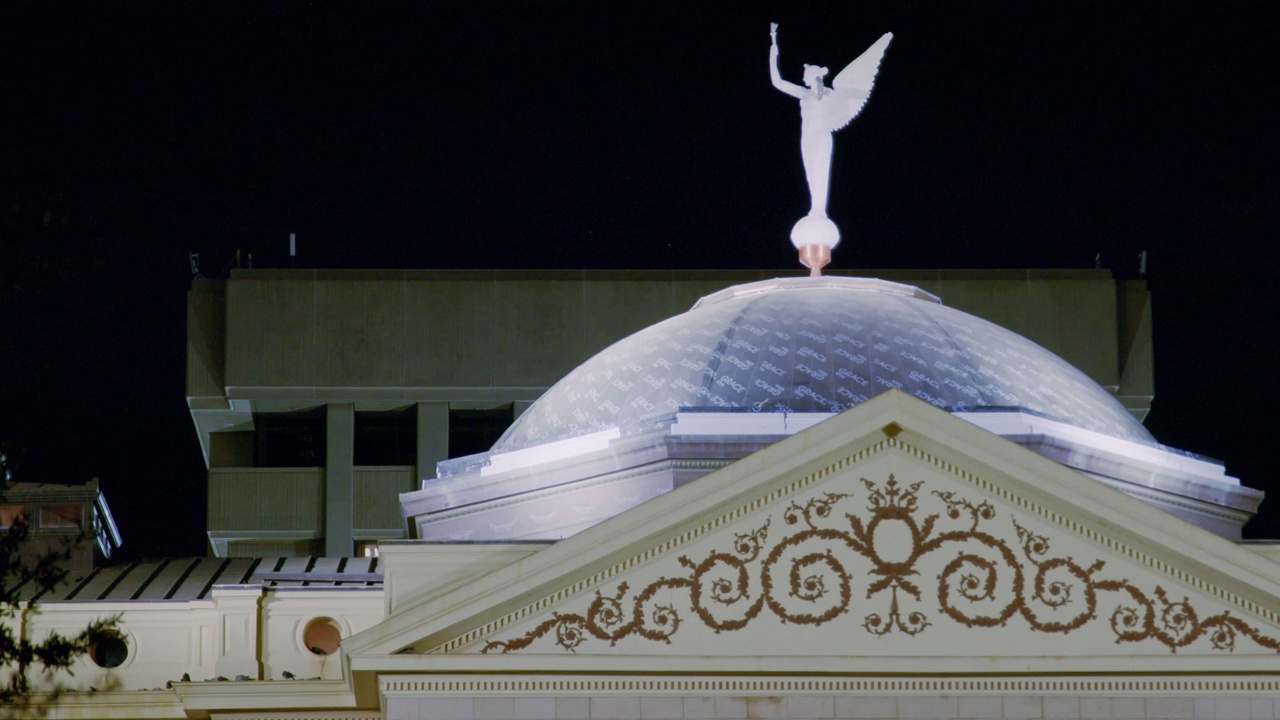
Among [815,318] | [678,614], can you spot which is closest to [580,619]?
[678,614]

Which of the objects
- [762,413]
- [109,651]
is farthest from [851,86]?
[109,651]

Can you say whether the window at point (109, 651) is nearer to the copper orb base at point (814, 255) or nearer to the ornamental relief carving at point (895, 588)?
the ornamental relief carving at point (895, 588)

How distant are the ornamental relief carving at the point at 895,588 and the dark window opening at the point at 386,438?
3151 centimetres

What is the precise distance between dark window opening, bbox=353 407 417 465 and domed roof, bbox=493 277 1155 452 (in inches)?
801

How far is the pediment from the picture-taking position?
2450 centimetres

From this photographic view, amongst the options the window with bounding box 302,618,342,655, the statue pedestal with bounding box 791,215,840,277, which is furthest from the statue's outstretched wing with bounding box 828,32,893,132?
the window with bounding box 302,618,342,655

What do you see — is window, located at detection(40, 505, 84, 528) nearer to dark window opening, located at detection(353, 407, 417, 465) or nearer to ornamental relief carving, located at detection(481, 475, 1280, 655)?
dark window opening, located at detection(353, 407, 417, 465)

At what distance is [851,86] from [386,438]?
2234 centimetres

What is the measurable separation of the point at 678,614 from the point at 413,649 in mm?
2692

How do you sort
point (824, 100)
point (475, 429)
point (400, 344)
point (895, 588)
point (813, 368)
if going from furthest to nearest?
point (475, 429) < point (400, 344) < point (824, 100) < point (813, 368) < point (895, 588)

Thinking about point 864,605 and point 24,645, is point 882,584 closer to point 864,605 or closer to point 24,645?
point 864,605

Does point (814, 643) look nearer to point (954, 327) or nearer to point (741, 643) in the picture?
point (741, 643)

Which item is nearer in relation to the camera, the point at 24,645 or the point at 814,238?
the point at 24,645

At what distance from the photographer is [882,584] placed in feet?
80.6
